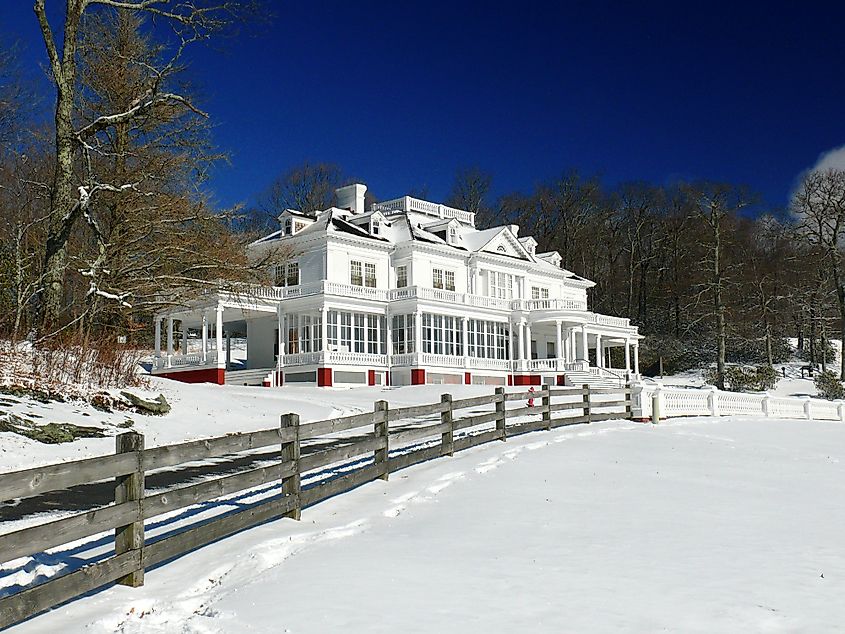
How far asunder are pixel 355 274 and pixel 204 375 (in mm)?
9690

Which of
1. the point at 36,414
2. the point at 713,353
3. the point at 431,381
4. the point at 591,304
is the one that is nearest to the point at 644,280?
the point at 591,304

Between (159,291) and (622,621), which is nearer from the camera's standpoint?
(622,621)

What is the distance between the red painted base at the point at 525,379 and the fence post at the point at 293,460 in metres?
36.9

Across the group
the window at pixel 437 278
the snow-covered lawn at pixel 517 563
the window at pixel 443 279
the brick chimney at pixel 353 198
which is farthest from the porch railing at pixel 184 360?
the snow-covered lawn at pixel 517 563

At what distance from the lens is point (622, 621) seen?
5488 millimetres

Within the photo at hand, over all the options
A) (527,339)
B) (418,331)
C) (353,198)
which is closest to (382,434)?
(418,331)

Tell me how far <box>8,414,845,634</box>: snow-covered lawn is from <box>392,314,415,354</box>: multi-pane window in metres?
29.0

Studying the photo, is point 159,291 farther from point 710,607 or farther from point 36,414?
point 710,607

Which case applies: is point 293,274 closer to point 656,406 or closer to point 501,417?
point 656,406

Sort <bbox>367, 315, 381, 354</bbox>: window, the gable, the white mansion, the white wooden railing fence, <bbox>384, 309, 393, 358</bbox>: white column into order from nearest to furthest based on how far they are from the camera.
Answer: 1. the white wooden railing fence
2. the white mansion
3. <bbox>384, 309, 393, 358</bbox>: white column
4. <bbox>367, 315, 381, 354</bbox>: window
5. the gable

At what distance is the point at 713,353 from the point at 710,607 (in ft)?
177

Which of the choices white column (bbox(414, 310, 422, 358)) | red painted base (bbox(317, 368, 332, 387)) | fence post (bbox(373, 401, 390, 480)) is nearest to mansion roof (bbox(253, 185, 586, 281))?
white column (bbox(414, 310, 422, 358))

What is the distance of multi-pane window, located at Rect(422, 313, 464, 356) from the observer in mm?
41694

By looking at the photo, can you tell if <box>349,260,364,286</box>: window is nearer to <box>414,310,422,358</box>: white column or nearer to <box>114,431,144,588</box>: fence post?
<box>414,310,422,358</box>: white column
